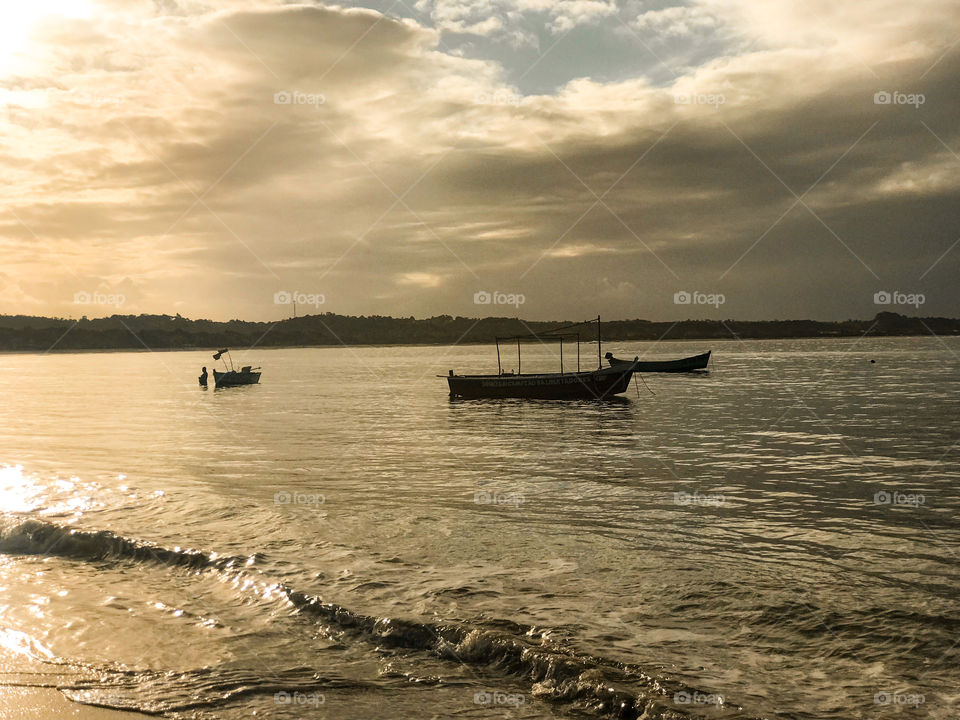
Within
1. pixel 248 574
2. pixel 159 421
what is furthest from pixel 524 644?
pixel 159 421

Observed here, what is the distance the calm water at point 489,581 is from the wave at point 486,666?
0.11 feet

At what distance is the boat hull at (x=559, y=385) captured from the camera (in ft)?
181

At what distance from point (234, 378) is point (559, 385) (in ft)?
130

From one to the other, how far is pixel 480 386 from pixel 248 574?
148 feet

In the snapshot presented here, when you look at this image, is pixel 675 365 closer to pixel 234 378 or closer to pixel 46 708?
pixel 234 378

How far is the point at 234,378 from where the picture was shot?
78750 millimetres

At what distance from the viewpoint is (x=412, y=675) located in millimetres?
8133

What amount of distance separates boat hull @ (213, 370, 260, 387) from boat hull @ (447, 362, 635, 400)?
33.2 metres

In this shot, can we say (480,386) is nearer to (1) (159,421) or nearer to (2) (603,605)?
(1) (159,421)

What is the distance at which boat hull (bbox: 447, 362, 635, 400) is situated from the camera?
55.2 metres

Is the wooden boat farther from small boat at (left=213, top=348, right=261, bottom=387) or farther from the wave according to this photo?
the wave

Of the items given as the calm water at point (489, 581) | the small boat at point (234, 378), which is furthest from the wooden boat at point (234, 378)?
the calm water at point (489, 581)

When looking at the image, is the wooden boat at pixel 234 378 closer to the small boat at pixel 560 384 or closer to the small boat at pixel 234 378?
the small boat at pixel 234 378

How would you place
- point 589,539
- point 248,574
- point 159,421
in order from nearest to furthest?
point 248,574
point 589,539
point 159,421
